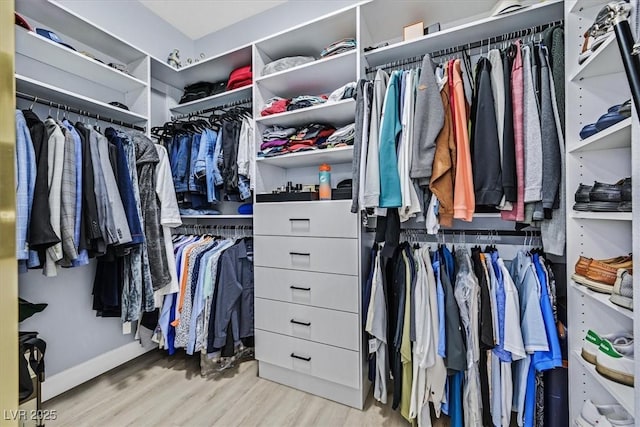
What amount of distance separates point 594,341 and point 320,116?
168 cm

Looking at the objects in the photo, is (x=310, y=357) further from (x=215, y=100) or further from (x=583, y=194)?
(x=215, y=100)

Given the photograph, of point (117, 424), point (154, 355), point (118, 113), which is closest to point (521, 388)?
point (117, 424)

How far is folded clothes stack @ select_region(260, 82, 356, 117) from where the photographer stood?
1.62 metres

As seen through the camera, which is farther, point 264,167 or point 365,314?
point 264,167

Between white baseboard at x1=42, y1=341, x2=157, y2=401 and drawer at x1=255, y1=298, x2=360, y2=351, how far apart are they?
1.06 meters

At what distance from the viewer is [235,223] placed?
2369mm

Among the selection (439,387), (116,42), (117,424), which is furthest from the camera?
(116,42)

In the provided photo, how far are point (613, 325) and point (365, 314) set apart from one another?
99 centimetres

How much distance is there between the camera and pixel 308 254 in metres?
1.64

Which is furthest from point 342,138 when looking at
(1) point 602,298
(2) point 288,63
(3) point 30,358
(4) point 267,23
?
(3) point 30,358

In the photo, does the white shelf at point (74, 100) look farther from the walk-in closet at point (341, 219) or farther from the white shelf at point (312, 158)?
the white shelf at point (312, 158)

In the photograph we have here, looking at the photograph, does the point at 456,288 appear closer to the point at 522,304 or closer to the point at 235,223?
the point at 522,304

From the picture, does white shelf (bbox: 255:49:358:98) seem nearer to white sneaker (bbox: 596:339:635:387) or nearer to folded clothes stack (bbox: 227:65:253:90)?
folded clothes stack (bbox: 227:65:253:90)

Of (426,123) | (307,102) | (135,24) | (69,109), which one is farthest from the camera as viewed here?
(135,24)
